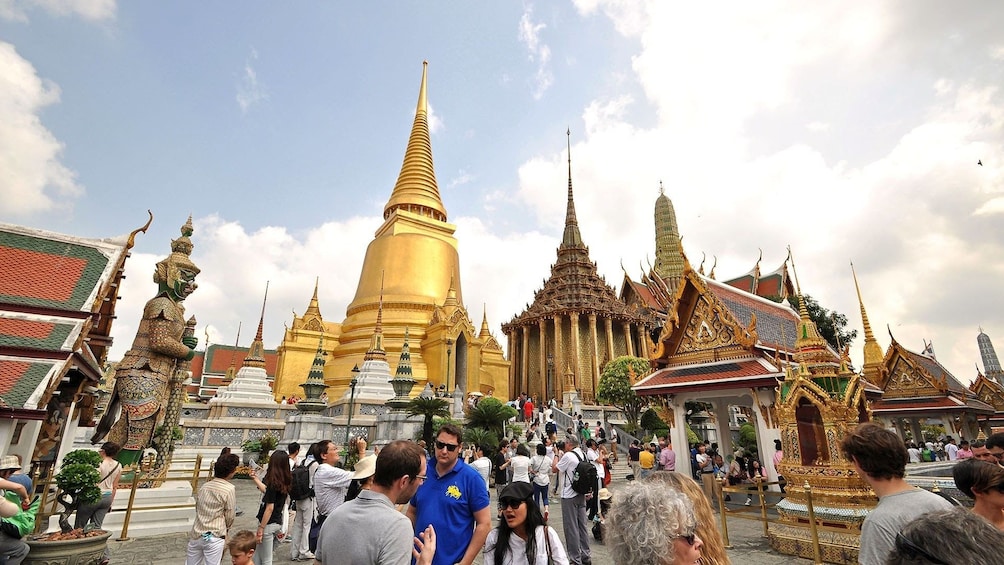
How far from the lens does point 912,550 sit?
1209 mm

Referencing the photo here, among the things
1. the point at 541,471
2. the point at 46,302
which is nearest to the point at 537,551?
the point at 541,471

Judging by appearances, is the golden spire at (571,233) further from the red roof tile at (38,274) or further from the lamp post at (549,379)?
the red roof tile at (38,274)

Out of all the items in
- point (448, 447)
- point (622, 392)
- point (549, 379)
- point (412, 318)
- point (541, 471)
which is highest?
point (412, 318)

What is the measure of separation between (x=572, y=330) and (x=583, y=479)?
26919mm

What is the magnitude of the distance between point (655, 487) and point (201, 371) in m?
44.5

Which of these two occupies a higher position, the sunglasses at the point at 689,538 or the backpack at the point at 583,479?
the sunglasses at the point at 689,538

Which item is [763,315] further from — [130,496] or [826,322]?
[826,322]

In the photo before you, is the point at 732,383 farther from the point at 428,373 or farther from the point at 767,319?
the point at 428,373

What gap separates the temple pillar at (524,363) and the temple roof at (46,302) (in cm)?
2711

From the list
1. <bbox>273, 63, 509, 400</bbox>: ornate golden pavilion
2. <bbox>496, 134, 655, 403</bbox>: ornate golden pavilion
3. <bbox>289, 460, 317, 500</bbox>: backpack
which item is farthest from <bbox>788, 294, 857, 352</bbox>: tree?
<bbox>289, 460, 317, 500</bbox>: backpack

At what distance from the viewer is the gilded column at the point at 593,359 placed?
30822 mm

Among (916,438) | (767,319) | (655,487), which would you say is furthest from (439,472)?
(916,438)

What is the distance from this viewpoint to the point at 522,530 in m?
2.78

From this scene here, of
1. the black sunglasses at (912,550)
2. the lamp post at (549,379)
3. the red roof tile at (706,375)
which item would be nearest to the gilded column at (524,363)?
the lamp post at (549,379)
